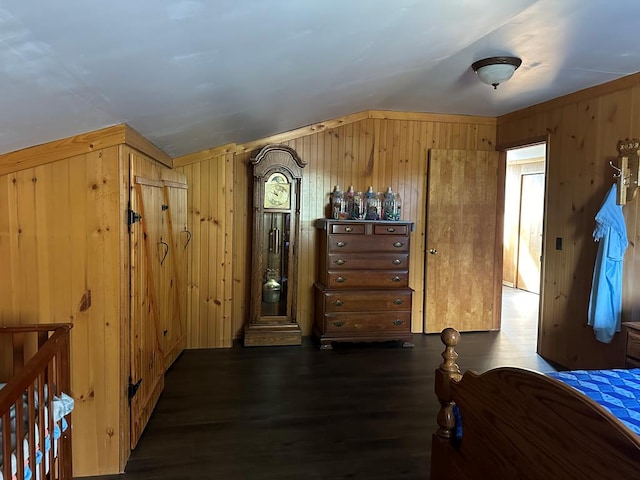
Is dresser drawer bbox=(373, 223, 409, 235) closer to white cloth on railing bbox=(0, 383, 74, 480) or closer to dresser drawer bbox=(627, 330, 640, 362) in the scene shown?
dresser drawer bbox=(627, 330, 640, 362)

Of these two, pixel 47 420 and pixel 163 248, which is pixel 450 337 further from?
pixel 163 248

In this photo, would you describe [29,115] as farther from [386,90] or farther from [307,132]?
[307,132]

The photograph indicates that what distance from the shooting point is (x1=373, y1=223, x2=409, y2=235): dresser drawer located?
14.4 feet

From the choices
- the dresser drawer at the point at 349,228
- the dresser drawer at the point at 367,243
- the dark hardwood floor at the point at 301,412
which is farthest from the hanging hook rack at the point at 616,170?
the dresser drawer at the point at 349,228

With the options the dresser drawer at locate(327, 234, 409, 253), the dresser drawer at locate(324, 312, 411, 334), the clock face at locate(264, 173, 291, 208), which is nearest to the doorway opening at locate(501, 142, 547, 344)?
the dresser drawer at locate(324, 312, 411, 334)

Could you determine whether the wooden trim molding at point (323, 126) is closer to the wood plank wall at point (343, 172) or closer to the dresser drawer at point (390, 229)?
the wood plank wall at point (343, 172)

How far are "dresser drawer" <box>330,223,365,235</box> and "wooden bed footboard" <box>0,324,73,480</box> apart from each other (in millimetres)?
2632

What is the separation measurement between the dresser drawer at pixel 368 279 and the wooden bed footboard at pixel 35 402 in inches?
102

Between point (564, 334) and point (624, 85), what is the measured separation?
2023mm

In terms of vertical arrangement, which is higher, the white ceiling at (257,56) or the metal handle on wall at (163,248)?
the white ceiling at (257,56)

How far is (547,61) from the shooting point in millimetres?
3070

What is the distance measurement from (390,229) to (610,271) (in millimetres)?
1833

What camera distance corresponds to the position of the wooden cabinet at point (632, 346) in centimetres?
253

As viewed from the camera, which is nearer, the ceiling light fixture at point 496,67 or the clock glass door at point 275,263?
the ceiling light fixture at point 496,67
